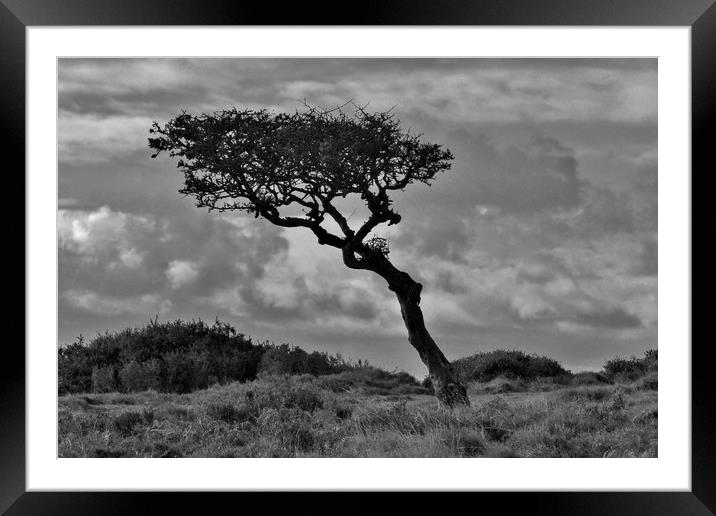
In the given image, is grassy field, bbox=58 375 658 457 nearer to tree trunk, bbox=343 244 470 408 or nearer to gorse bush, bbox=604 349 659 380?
tree trunk, bbox=343 244 470 408

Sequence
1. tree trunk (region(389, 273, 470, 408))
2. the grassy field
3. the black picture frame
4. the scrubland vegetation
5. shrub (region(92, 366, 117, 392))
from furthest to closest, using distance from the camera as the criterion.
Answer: shrub (region(92, 366, 117, 392))
tree trunk (region(389, 273, 470, 408))
the scrubland vegetation
the grassy field
the black picture frame

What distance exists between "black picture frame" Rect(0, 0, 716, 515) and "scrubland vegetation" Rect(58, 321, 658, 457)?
1.60 meters

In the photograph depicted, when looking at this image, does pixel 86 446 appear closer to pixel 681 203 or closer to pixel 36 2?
pixel 36 2

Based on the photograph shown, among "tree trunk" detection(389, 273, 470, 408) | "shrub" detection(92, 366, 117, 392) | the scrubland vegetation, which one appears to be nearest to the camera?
the scrubland vegetation

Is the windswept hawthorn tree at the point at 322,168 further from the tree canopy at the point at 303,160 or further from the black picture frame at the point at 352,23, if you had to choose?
the black picture frame at the point at 352,23

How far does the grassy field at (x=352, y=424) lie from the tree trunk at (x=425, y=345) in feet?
0.62

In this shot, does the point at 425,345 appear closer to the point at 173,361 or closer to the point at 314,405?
the point at 314,405

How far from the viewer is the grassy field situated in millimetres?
A: 6613

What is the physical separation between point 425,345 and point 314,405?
4.51 feet

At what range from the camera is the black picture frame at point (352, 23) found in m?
4.77

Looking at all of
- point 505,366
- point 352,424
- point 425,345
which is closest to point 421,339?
point 425,345

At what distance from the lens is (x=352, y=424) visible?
7191 millimetres

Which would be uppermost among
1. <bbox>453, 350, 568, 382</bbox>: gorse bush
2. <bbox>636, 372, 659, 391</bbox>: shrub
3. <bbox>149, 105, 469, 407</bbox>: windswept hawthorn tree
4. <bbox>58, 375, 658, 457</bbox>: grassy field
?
<bbox>149, 105, 469, 407</bbox>: windswept hawthorn tree

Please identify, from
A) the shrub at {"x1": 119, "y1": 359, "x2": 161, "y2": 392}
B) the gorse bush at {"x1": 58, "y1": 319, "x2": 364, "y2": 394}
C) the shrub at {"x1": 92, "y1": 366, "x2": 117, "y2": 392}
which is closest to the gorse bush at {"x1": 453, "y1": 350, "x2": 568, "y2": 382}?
the gorse bush at {"x1": 58, "y1": 319, "x2": 364, "y2": 394}
